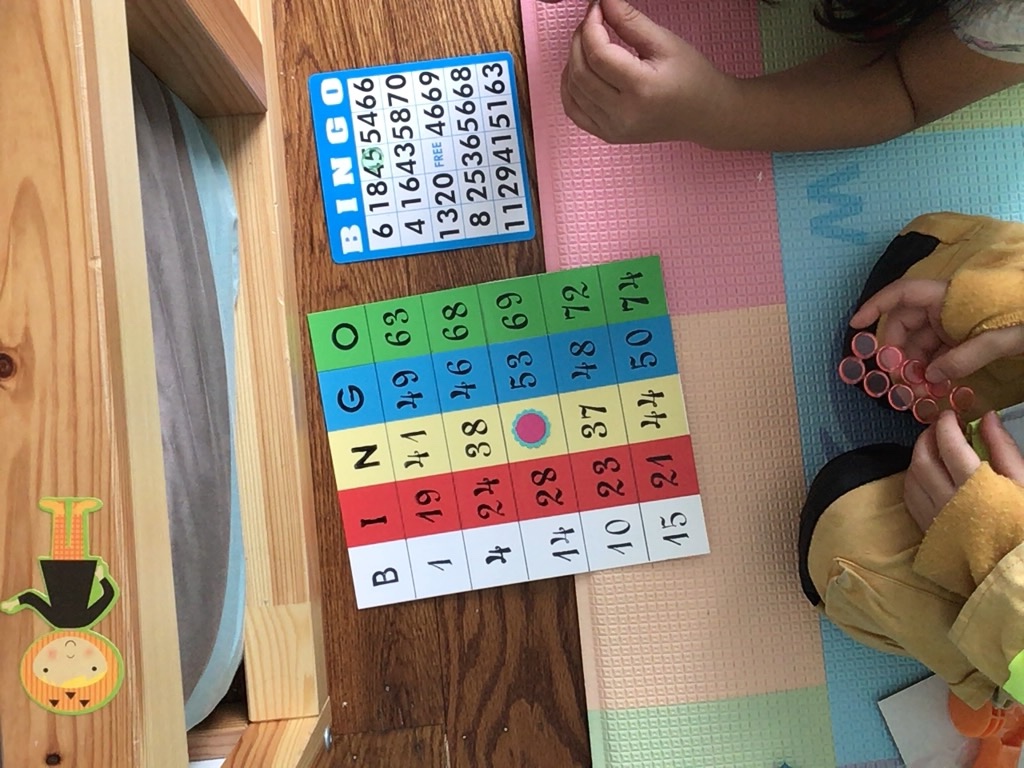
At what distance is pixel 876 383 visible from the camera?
772 millimetres

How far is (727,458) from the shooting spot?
2.76 ft

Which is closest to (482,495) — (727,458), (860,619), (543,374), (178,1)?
(543,374)

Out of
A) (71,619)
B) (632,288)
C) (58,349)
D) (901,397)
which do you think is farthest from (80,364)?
(901,397)

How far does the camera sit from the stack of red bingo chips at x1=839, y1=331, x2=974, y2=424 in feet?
2.45

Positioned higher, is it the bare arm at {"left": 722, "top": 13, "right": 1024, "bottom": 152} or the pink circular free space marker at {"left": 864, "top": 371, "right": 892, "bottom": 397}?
the bare arm at {"left": 722, "top": 13, "right": 1024, "bottom": 152}

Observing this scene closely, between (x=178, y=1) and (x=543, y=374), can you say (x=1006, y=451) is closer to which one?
(x=543, y=374)

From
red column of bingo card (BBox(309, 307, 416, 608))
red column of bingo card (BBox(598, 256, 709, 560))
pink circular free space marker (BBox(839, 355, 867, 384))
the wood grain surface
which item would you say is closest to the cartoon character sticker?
the wood grain surface

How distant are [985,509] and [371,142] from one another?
0.61 metres

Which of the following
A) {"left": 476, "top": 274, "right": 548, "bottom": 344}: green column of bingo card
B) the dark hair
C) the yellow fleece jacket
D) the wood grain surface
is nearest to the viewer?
the wood grain surface

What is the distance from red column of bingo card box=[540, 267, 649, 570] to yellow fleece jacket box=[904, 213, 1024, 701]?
10.4 inches

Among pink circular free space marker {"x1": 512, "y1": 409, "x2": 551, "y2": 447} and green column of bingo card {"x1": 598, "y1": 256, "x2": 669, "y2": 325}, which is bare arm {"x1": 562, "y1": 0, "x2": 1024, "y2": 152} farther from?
pink circular free space marker {"x1": 512, "y1": 409, "x2": 551, "y2": 447}

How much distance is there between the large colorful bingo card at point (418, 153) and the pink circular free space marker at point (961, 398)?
42 centimetres

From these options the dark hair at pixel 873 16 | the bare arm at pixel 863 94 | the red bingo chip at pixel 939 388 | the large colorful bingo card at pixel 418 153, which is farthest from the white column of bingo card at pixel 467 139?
the red bingo chip at pixel 939 388

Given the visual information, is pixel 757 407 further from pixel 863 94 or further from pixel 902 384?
pixel 863 94
